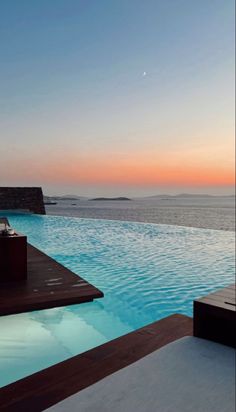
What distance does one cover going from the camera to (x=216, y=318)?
2098mm

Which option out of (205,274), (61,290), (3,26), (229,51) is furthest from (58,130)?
(61,290)

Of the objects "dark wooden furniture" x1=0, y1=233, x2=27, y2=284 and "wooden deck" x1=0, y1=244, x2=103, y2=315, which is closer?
"wooden deck" x1=0, y1=244, x2=103, y2=315

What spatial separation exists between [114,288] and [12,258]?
7.83 feet

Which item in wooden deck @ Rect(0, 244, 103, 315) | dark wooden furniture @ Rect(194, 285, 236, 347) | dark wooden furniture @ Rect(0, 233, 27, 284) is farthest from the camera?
dark wooden furniture @ Rect(0, 233, 27, 284)

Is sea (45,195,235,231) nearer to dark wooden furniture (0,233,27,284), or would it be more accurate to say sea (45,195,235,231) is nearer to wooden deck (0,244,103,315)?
wooden deck (0,244,103,315)

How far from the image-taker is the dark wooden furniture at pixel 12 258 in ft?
12.5

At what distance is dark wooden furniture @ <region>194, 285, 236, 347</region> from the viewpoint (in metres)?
2.00

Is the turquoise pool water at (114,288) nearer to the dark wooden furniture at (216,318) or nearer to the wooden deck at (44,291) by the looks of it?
the wooden deck at (44,291)

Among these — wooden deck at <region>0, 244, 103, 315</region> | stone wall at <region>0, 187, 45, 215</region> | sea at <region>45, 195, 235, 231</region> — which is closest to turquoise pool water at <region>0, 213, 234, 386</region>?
wooden deck at <region>0, 244, 103, 315</region>

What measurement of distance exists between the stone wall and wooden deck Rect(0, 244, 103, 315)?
18.4 metres

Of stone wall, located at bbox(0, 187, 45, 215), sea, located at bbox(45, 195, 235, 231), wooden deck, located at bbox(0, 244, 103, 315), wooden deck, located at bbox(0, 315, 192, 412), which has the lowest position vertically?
sea, located at bbox(45, 195, 235, 231)

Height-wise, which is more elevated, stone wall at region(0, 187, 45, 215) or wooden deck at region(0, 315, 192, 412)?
stone wall at region(0, 187, 45, 215)

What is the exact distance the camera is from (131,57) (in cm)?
1032

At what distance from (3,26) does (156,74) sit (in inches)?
193
